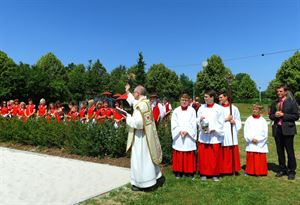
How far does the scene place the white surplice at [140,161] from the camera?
617cm

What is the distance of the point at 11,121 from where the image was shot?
12.5 meters

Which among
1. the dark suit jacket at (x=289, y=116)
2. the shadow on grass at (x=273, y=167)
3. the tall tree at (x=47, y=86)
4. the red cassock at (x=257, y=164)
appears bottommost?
the shadow on grass at (x=273, y=167)

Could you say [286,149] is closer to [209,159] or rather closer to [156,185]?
[209,159]

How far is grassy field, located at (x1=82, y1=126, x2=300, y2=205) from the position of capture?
18.5 feet

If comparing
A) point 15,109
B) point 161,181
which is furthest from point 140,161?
point 15,109

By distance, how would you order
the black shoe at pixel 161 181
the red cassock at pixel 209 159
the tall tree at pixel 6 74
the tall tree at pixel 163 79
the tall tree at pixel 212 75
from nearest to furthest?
the black shoe at pixel 161 181 → the red cassock at pixel 209 159 → the tall tree at pixel 6 74 → the tall tree at pixel 212 75 → the tall tree at pixel 163 79

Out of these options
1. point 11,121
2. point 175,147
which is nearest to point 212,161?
point 175,147

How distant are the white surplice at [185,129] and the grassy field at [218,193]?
0.73m

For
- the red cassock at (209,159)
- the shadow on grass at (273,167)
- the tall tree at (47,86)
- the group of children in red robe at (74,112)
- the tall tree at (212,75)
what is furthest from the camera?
the tall tree at (212,75)

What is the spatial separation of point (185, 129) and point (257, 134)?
71.4 inches

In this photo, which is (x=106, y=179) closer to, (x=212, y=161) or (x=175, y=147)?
(x=175, y=147)

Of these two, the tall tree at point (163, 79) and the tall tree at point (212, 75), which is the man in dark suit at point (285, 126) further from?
the tall tree at point (163, 79)

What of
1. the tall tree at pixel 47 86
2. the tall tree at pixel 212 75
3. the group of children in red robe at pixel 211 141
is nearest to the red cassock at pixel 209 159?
the group of children in red robe at pixel 211 141

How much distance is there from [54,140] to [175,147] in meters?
5.19
